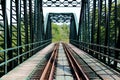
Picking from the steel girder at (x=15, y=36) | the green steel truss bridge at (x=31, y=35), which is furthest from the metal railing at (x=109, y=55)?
the steel girder at (x=15, y=36)

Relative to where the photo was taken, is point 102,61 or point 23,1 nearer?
point 102,61

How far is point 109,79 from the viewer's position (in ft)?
38.6

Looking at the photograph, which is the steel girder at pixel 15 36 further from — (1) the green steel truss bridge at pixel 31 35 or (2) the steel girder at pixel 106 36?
(2) the steel girder at pixel 106 36

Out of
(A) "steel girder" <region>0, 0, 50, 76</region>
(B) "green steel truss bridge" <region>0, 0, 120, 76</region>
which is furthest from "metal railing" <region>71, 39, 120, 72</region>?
(A) "steel girder" <region>0, 0, 50, 76</region>

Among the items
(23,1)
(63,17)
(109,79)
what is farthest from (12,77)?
(63,17)

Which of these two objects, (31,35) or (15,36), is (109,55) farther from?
(31,35)

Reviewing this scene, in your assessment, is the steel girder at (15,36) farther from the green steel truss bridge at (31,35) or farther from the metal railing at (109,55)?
the metal railing at (109,55)

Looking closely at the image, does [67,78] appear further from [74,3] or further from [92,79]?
[74,3]

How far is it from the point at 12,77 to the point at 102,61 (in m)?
7.99

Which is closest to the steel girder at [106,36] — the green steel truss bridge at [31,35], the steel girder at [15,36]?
the green steel truss bridge at [31,35]

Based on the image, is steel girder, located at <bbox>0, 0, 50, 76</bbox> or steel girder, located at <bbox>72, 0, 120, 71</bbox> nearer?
steel girder, located at <bbox>0, 0, 50, 76</bbox>

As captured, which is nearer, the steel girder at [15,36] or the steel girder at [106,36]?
the steel girder at [15,36]

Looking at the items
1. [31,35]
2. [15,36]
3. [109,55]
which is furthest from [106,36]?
[31,35]

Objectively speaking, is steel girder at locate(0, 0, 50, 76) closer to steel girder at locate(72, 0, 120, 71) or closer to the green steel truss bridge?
the green steel truss bridge
